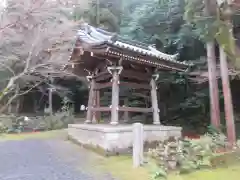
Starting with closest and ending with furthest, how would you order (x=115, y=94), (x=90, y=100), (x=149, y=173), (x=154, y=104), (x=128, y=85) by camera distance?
(x=149, y=173) < (x=115, y=94) < (x=128, y=85) < (x=154, y=104) < (x=90, y=100)

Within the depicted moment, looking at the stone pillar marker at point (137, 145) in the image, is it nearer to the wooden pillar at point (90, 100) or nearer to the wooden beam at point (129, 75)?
the wooden beam at point (129, 75)

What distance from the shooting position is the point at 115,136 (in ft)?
22.8

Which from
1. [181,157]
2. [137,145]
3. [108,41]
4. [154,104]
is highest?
[108,41]

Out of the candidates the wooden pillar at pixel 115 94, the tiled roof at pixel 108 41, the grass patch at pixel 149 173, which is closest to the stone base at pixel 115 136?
the wooden pillar at pixel 115 94

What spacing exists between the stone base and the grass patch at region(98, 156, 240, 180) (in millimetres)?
974

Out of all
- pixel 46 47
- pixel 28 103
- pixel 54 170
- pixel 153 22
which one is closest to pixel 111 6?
pixel 153 22

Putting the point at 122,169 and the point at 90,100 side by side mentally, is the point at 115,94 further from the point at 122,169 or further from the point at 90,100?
the point at 122,169

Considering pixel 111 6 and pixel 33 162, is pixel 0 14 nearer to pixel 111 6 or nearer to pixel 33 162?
pixel 33 162

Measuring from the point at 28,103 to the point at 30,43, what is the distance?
11961mm

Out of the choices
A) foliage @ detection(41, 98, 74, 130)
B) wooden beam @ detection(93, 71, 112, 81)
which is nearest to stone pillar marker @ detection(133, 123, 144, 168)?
wooden beam @ detection(93, 71, 112, 81)

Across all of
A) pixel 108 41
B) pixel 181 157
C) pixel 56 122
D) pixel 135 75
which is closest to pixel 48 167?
pixel 181 157

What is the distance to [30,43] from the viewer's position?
13.2 metres

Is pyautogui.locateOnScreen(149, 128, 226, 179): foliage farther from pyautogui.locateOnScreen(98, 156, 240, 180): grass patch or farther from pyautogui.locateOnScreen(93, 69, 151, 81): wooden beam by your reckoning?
pyautogui.locateOnScreen(93, 69, 151, 81): wooden beam

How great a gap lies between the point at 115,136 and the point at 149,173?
2213mm
